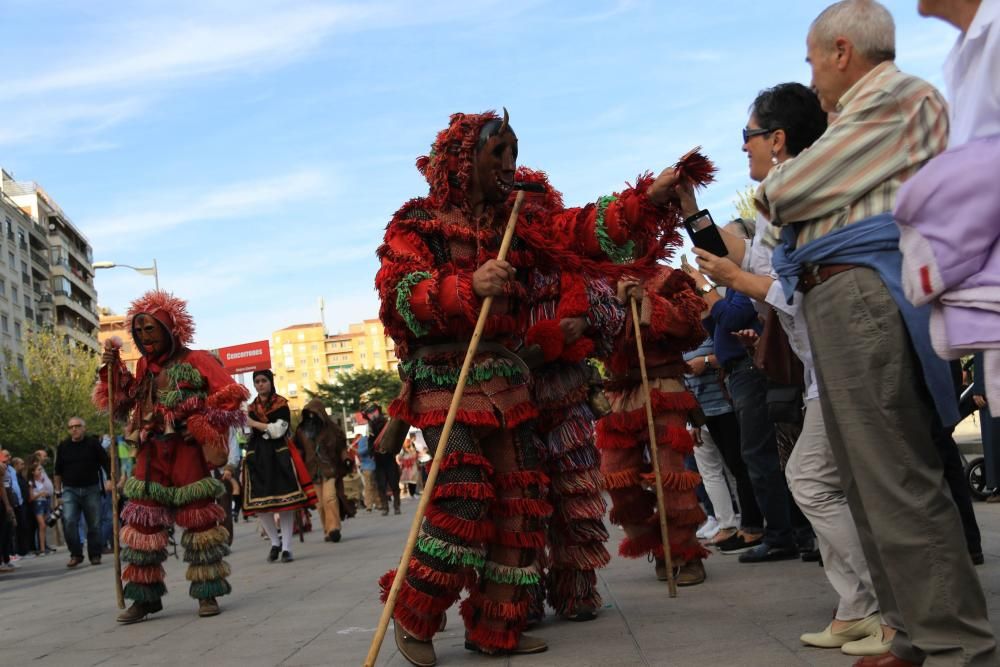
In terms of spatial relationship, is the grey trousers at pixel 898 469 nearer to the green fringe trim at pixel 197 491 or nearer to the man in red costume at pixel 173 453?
the man in red costume at pixel 173 453

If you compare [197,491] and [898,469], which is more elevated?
[197,491]

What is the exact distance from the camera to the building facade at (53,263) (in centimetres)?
8969

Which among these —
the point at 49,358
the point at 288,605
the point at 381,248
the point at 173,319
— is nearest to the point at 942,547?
the point at 381,248

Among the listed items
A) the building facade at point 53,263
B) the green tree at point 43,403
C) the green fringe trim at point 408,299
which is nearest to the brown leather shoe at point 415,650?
the green fringe trim at point 408,299

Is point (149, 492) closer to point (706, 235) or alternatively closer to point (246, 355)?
point (706, 235)

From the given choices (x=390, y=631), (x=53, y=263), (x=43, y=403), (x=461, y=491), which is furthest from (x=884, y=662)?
(x=53, y=263)

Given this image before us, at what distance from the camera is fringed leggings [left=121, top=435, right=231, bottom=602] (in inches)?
338

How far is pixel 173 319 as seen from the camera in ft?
29.6

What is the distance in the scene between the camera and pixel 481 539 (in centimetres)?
532

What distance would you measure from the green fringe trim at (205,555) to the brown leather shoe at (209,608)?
0.91ft

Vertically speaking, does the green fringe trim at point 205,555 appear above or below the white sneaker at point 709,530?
above

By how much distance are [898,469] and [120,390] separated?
692 centimetres

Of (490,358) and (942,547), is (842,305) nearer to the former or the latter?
(942,547)

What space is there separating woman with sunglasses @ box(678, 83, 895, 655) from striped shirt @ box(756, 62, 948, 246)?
0.89 m
